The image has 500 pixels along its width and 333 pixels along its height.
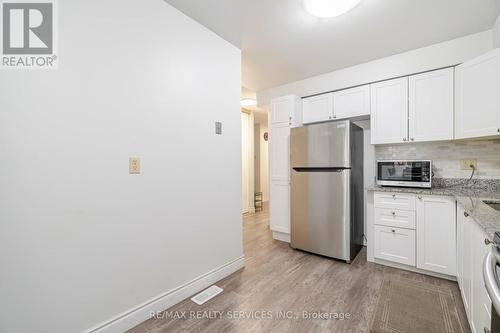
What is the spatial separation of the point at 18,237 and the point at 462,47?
13.2 ft

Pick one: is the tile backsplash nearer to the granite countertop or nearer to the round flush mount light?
the granite countertop

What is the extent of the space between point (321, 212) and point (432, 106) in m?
1.71

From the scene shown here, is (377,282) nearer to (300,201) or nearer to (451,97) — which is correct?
(300,201)

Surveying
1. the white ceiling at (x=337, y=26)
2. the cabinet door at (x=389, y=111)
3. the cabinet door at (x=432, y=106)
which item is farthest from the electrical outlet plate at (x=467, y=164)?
the white ceiling at (x=337, y=26)

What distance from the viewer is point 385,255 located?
2.40 meters

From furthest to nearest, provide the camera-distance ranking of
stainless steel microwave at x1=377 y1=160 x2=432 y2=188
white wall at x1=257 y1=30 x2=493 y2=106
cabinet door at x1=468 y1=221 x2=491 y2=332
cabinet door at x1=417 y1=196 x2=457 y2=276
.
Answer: stainless steel microwave at x1=377 y1=160 x2=432 y2=188, white wall at x1=257 y1=30 x2=493 y2=106, cabinet door at x1=417 y1=196 x2=457 y2=276, cabinet door at x1=468 y1=221 x2=491 y2=332

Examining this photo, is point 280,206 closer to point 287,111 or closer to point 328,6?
point 287,111

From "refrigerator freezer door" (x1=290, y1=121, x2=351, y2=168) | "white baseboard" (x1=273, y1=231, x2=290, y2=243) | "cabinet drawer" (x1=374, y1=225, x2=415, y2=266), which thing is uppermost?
"refrigerator freezer door" (x1=290, y1=121, x2=351, y2=168)

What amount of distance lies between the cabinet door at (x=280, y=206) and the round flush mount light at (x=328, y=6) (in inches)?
82.6

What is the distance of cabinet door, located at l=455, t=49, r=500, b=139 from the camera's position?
73.0 inches

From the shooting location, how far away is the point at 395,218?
2342mm

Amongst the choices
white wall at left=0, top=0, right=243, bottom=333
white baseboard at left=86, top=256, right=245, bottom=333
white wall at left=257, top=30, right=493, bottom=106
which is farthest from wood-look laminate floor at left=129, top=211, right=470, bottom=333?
white wall at left=257, top=30, right=493, bottom=106

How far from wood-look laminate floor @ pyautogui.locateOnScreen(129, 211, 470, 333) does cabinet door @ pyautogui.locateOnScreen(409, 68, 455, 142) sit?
155cm

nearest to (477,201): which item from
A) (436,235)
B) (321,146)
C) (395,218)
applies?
(436,235)
